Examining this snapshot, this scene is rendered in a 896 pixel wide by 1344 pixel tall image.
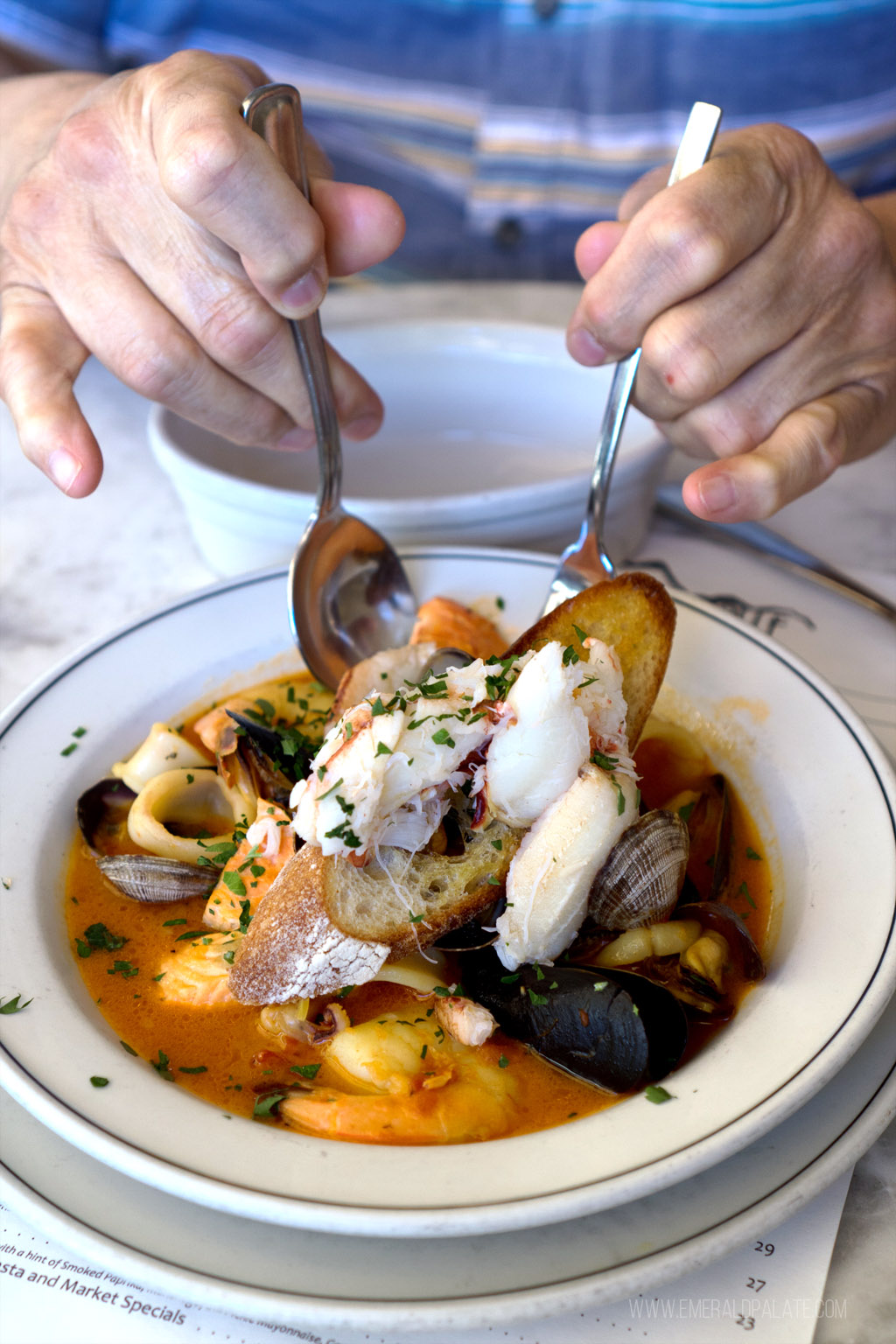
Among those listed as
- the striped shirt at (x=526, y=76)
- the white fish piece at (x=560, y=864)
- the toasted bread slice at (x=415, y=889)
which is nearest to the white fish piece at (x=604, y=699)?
the white fish piece at (x=560, y=864)

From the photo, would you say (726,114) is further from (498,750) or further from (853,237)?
(498,750)

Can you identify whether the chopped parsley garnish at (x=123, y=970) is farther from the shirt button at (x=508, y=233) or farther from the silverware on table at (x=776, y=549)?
the shirt button at (x=508, y=233)

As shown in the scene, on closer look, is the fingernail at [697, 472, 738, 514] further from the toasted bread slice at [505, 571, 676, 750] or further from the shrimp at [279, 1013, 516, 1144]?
the shrimp at [279, 1013, 516, 1144]

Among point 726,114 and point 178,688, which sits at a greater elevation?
point 726,114

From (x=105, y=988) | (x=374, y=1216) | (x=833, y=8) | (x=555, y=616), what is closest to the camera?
(x=374, y=1216)

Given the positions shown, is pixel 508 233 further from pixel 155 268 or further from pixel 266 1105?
pixel 266 1105

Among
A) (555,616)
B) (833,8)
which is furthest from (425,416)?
(833,8)

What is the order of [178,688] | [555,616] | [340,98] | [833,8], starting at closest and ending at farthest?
[555,616], [178,688], [833,8], [340,98]

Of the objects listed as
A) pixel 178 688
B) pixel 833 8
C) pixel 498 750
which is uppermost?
pixel 833 8
